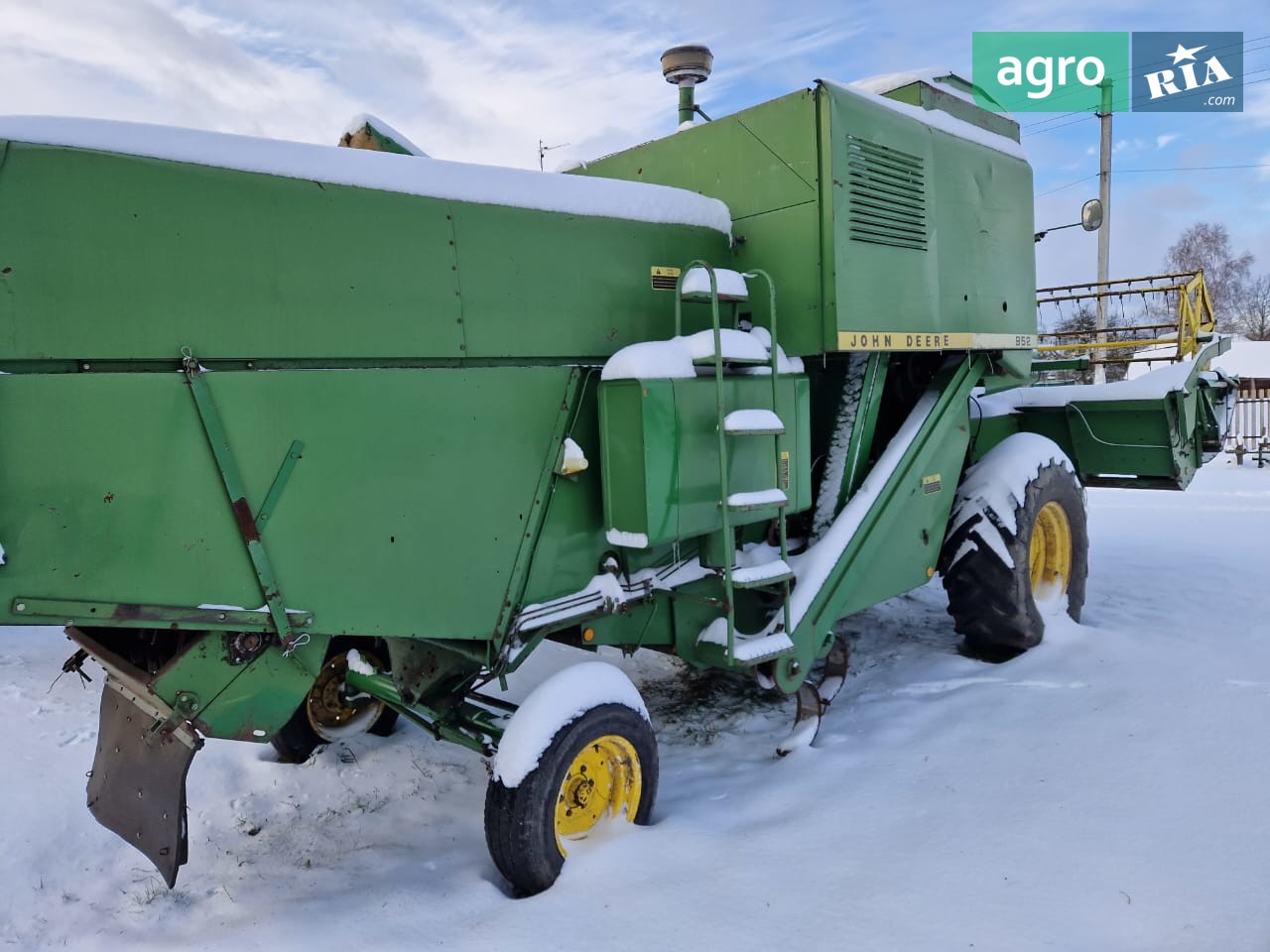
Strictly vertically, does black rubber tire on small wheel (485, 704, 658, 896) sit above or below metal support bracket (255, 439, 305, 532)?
below

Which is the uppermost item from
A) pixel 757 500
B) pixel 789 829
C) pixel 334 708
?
pixel 757 500

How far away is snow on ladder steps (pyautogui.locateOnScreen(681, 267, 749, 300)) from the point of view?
3.26 meters

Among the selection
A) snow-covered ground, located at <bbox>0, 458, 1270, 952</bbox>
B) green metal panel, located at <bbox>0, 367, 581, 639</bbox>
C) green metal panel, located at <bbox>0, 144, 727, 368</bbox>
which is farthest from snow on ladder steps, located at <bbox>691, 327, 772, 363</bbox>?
snow-covered ground, located at <bbox>0, 458, 1270, 952</bbox>

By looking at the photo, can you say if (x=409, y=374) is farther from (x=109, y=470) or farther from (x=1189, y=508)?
(x=1189, y=508)

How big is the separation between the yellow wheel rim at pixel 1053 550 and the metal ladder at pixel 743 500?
2233 mm

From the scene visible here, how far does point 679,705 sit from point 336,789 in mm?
1736

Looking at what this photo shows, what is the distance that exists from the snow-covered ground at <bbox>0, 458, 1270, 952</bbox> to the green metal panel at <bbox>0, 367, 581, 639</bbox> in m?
0.97

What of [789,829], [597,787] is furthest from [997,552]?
[597,787]

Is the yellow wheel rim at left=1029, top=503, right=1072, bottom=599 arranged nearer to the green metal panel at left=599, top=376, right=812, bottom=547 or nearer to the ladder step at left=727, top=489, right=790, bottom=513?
the ladder step at left=727, top=489, right=790, bottom=513

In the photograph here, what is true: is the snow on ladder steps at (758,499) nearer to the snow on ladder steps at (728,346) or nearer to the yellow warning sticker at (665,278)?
the snow on ladder steps at (728,346)

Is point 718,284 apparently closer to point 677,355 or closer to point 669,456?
point 677,355

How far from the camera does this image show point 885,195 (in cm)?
401

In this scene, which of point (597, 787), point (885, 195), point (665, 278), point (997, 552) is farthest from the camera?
point (997, 552)

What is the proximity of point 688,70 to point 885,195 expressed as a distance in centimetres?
138
